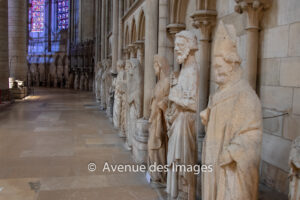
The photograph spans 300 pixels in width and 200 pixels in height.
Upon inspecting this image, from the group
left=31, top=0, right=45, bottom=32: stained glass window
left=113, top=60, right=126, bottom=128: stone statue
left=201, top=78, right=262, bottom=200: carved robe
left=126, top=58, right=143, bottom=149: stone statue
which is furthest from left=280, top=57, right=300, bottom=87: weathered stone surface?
left=31, top=0, right=45, bottom=32: stained glass window

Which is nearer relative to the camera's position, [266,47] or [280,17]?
[280,17]

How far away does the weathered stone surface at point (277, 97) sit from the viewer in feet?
11.4

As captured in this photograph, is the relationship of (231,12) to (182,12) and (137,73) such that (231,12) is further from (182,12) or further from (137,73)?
(137,73)

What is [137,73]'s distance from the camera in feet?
22.4

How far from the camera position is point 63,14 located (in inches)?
1441

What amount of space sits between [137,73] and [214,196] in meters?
4.39

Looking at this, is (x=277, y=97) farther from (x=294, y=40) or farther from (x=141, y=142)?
(x=141, y=142)

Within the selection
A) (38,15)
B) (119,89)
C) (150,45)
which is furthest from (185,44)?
(38,15)

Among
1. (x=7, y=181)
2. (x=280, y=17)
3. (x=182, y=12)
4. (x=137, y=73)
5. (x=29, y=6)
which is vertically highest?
(x=29, y=6)

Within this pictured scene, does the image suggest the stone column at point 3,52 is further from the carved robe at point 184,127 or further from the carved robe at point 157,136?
the carved robe at point 184,127

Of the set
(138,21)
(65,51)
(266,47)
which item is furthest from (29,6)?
(266,47)

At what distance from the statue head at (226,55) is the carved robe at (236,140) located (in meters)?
0.08

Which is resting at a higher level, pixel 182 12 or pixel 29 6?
pixel 29 6

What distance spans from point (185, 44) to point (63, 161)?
12.7ft
